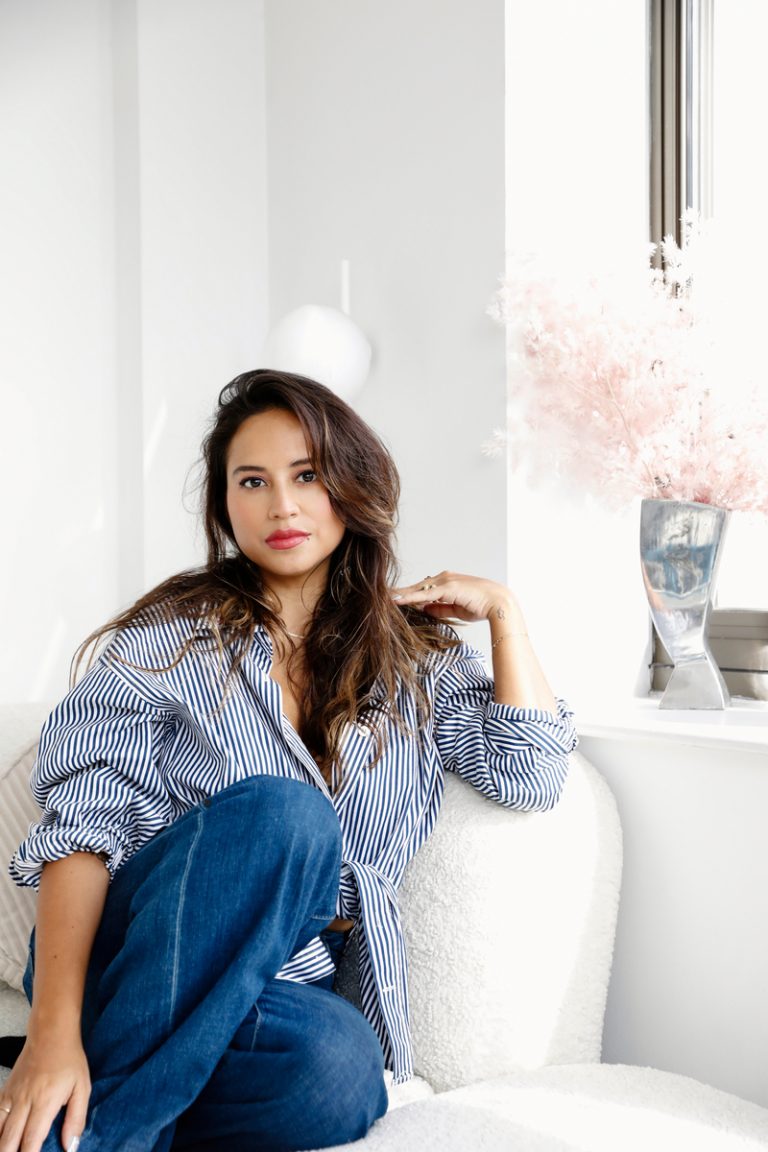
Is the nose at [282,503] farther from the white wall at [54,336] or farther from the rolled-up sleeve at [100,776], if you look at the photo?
the white wall at [54,336]

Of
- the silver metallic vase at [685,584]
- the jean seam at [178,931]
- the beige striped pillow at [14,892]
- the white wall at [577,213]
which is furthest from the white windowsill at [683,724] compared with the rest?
the beige striped pillow at [14,892]

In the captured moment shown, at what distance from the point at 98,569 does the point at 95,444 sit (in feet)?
0.85

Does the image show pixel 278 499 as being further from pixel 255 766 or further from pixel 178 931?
pixel 178 931

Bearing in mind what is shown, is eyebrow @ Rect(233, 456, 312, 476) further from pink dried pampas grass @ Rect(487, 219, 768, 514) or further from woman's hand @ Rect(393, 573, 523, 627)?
pink dried pampas grass @ Rect(487, 219, 768, 514)

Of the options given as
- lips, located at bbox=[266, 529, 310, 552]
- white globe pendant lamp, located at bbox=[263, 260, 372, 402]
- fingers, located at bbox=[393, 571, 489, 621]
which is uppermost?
white globe pendant lamp, located at bbox=[263, 260, 372, 402]

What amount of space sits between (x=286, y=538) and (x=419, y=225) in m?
0.82

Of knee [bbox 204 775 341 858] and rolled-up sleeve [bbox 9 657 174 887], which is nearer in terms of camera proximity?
knee [bbox 204 775 341 858]

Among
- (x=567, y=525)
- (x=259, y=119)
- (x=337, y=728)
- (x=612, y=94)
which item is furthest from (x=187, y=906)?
(x=259, y=119)

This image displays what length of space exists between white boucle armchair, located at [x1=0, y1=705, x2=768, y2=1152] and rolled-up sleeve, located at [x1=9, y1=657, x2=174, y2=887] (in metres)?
0.21

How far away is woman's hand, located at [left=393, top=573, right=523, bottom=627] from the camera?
1.57 metres

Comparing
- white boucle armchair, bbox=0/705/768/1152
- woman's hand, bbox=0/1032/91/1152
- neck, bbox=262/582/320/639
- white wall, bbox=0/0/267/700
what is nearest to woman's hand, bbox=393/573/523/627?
neck, bbox=262/582/320/639

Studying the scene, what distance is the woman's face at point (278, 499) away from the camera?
1489 millimetres

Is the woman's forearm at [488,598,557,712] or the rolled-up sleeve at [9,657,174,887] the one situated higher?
the woman's forearm at [488,598,557,712]

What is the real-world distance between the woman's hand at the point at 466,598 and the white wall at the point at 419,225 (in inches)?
11.3
